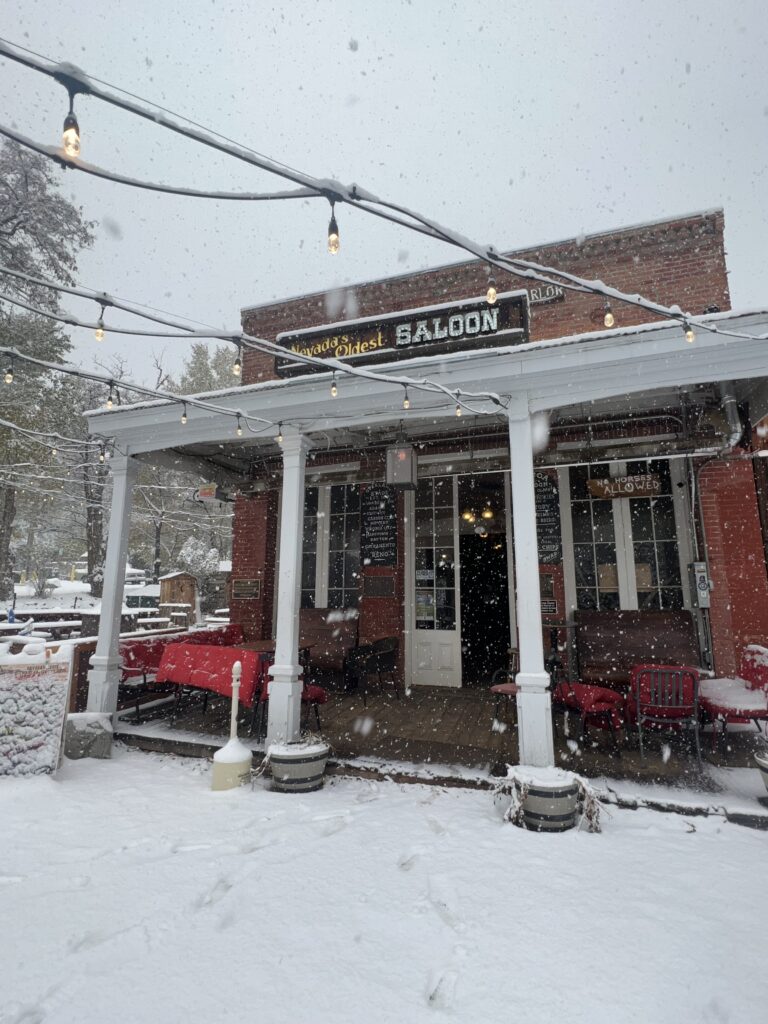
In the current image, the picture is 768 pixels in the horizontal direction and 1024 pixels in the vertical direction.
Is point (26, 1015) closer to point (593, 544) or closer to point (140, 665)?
point (140, 665)

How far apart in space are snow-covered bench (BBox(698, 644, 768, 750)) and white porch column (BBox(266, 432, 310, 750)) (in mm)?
3992

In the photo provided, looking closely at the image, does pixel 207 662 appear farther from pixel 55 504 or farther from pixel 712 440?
pixel 55 504

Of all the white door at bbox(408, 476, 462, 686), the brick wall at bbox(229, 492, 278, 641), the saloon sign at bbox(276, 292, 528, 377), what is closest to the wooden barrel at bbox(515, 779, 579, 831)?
the white door at bbox(408, 476, 462, 686)

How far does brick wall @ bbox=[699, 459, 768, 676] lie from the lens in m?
6.15

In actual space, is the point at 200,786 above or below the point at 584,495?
below

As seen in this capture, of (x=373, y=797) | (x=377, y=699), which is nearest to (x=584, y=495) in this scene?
(x=377, y=699)

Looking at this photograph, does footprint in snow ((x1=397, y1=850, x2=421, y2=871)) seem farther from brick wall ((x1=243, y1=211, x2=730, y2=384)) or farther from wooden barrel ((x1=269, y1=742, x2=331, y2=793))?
brick wall ((x1=243, y1=211, x2=730, y2=384))

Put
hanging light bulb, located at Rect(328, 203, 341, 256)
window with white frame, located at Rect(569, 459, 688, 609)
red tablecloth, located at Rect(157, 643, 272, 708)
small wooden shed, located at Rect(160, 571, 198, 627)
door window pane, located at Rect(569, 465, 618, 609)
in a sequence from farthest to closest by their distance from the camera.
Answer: small wooden shed, located at Rect(160, 571, 198, 627)
door window pane, located at Rect(569, 465, 618, 609)
window with white frame, located at Rect(569, 459, 688, 609)
red tablecloth, located at Rect(157, 643, 272, 708)
hanging light bulb, located at Rect(328, 203, 341, 256)

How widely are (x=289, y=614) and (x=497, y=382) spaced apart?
3018mm

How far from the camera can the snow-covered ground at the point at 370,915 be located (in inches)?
86.6

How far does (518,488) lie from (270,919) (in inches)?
139

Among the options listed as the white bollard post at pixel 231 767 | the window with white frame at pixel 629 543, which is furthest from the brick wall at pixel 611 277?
the white bollard post at pixel 231 767

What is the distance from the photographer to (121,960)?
7.99ft

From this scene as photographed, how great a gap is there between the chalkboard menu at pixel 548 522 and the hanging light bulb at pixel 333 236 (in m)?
5.26
